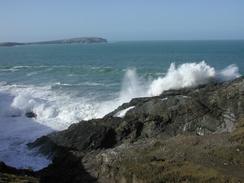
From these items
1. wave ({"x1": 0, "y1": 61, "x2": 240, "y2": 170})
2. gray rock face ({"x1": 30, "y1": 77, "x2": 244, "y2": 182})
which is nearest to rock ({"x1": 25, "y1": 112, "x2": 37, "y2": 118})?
wave ({"x1": 0, "y1": 61, "x2": 240, "y2": 170})

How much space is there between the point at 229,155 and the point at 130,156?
2.92 m

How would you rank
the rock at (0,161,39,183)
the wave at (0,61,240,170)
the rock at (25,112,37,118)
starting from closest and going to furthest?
the rock at (0,161,39,183) → the wave at (0,61,240,170) → the rock at (25,112,37,118)

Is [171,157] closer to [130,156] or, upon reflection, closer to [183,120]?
[130,156]

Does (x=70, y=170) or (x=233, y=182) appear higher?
(x=233, y=182)

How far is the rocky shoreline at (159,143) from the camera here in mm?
14188

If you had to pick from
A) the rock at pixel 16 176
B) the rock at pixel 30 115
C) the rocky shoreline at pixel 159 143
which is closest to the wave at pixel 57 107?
the rock at pixel 30 115

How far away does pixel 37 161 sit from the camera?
20.9 meters

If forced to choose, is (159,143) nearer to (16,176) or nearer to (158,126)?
(158,126)

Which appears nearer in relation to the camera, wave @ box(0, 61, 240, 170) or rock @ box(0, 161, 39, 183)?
rock @ box(0, 161, 39, 183)

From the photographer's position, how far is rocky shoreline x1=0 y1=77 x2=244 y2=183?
14.2 m

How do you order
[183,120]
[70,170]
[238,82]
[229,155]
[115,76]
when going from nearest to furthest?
[229,155] < [70,170] < [183,120] < [238,82] < [115,76]

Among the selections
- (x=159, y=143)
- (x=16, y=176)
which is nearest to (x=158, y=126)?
(x=159, y=143)

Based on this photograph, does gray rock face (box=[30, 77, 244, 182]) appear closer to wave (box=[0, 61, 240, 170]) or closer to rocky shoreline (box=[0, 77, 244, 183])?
rocky shoreline (box=[0, 77, 244, 183])

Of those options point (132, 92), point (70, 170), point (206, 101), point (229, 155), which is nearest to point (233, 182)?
point (229, 155)
